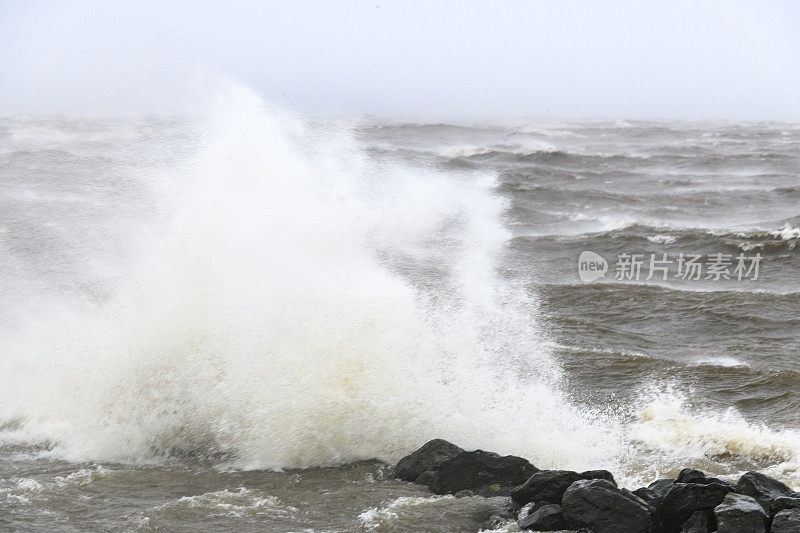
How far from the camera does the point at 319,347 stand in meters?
7.38

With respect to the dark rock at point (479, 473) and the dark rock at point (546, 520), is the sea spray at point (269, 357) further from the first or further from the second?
the dark rock at point (546, 520)

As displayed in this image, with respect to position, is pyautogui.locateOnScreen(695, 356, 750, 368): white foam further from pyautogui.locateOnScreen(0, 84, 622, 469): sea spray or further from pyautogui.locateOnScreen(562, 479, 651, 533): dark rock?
pyautogui.locateOnScreen(562, 479, 651, 533): dark rock

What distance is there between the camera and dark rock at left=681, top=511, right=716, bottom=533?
15.2 ft

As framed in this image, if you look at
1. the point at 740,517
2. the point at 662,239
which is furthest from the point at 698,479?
the point at 662,239

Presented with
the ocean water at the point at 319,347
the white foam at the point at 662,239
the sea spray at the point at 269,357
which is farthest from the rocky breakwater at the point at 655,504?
the white foam at the point at 662,239

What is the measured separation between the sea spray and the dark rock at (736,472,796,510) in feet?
4.52

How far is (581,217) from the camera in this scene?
54.4 ft

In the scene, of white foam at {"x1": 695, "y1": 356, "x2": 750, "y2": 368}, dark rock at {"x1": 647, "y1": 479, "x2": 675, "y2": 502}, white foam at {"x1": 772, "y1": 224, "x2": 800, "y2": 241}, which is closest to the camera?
dark rock at {"x1": 647, "y1": 479, "x2": 675, "y2": 502}

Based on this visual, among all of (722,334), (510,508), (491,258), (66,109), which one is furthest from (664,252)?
(66,109)

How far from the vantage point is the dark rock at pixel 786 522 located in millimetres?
4441

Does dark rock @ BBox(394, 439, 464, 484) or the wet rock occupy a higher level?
the wet rock

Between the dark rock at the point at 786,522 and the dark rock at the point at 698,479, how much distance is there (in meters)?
0.36

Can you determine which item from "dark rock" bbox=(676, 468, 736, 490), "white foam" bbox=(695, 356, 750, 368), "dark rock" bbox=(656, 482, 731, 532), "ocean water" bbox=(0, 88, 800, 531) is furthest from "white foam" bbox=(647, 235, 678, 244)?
"dark rock" bbox=(656, 482, 731, 532)

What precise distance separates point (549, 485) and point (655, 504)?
0.62 m
